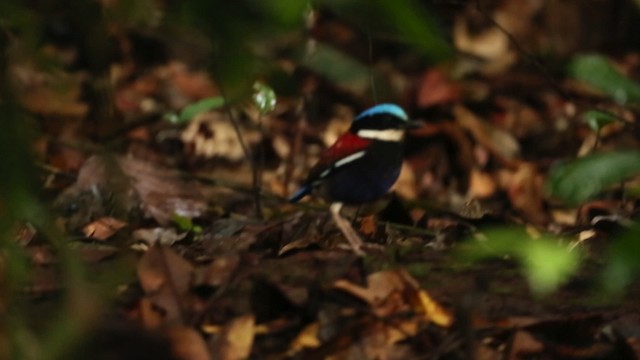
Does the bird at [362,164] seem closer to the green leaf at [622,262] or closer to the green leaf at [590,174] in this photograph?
the green leaf at [590,174]

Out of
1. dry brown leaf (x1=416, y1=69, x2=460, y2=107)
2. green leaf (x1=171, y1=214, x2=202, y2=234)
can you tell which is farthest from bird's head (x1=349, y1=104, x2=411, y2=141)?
dry brown leaf (x1=416, y1=69, x2=460, y2=107)

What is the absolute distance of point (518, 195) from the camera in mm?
6234

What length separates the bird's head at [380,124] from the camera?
4546mm

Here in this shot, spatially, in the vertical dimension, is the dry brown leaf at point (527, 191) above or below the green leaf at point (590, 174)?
below

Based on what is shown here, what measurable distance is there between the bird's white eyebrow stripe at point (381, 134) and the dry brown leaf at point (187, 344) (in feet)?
5.85

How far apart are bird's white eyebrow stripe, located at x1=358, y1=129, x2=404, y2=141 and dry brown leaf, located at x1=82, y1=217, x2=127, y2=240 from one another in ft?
3.41

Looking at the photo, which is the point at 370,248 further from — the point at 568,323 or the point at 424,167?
the point at 424,167

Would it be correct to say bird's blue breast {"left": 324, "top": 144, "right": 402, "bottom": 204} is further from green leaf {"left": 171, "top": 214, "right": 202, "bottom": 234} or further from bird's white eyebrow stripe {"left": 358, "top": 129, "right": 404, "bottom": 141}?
Result: green leaf {"left": 171, "top": 214, "right": 202, "bottom": 234}

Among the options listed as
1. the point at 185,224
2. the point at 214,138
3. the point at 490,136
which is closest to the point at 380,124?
the point at 185,224

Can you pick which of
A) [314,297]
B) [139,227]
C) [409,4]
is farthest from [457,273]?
[409,4]

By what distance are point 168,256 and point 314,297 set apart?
1.38 feet

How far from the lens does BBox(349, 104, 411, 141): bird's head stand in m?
4.55

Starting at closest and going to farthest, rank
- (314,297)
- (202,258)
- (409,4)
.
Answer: (409,4) → (314,297) → (202,258)

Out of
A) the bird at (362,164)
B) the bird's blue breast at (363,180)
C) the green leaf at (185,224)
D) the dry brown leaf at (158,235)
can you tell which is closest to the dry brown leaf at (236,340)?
the dry brown leaf at (158,235)
